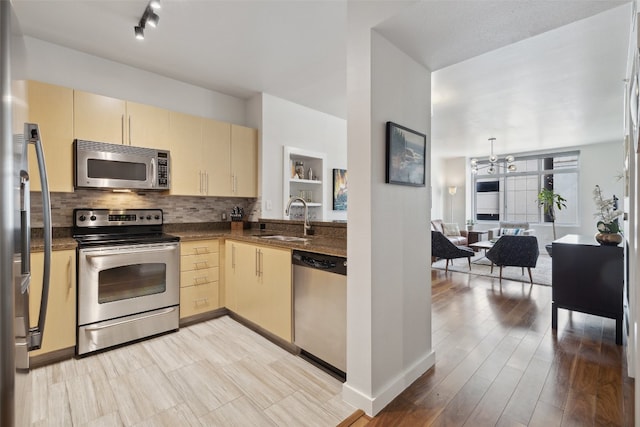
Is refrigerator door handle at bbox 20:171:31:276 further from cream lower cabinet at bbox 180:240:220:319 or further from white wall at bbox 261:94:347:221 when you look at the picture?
white wall at bbox 261:94:347:221

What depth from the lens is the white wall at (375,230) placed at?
1.73 metres

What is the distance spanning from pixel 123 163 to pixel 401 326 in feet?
9.13

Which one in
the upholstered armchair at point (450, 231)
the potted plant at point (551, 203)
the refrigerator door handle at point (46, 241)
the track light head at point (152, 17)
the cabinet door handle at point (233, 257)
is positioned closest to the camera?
the refrigerator door handle at point (46, 241)

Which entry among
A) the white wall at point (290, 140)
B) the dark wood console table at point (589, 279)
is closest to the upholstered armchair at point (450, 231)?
the white wall at point (290, 140)

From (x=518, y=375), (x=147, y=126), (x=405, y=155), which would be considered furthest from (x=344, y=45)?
(x=518, y=375)

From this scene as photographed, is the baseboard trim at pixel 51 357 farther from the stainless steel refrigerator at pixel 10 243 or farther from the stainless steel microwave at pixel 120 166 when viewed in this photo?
the stainless steel refrigerator at pixel 10 243

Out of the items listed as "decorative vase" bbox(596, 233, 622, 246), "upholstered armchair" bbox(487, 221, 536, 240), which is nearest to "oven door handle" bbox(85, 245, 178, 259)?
"decorative vase" bbox(596, 233, 622, 246)

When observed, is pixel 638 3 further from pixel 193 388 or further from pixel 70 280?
pixel 70 280

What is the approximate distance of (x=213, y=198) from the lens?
3.77m

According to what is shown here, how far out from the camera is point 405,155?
1.94 metres

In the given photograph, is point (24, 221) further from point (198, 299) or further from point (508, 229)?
point (508, 229)

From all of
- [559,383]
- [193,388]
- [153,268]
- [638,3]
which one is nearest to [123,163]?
[153,268]

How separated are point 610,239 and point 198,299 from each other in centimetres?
389

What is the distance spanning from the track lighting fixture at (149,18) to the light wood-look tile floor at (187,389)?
98.5 inches
